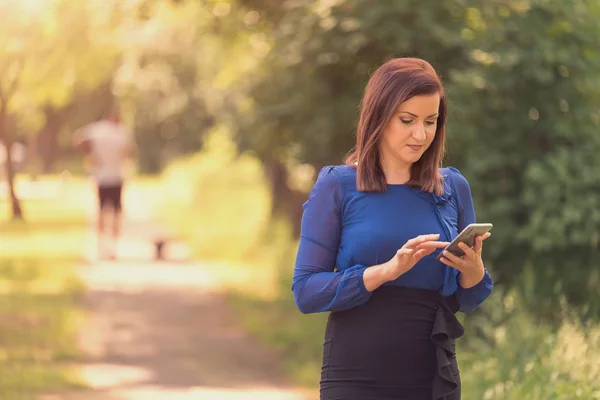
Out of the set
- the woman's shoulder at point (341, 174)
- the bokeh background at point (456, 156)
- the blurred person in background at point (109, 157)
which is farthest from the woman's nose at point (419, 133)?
the blurred person in background at point (109, 157)

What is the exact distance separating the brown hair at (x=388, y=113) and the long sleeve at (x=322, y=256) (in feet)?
0.36

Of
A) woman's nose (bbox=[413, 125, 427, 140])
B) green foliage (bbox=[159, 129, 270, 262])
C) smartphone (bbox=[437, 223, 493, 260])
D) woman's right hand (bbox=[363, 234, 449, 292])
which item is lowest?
woman's right hand (bbox=[363, 234, 449, 292])

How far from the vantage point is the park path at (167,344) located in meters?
9.39

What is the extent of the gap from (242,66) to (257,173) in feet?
47.4

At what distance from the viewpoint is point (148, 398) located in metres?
8.95

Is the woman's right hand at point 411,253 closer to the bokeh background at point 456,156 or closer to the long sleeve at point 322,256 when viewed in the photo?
the long sleeve at point 322,256

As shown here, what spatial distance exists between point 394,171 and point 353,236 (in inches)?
10.1

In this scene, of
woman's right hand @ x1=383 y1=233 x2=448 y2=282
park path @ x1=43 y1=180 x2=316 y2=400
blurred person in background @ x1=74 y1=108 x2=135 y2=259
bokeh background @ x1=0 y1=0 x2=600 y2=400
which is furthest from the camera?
blurred person in background @ x1=74 y1=108 x2=135 y2=259

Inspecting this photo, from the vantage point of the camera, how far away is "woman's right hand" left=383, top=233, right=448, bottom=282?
12.1ft

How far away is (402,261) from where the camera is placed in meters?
3.73

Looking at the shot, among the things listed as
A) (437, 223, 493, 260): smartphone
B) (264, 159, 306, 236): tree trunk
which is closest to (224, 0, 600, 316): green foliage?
(437, 223, 493, 260): smartphone

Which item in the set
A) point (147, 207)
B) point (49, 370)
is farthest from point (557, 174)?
point (147, 207)

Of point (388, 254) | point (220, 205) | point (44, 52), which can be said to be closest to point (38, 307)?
point (44, 52)

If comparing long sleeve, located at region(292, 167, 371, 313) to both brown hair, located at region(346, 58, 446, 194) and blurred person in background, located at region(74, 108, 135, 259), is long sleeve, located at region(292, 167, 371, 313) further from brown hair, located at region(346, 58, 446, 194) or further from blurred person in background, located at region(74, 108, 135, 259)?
blurred person in background, located at region(74, 108, 135, 259)
